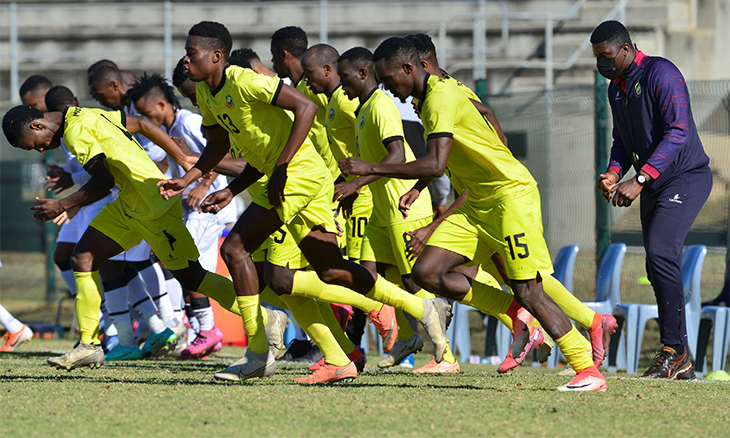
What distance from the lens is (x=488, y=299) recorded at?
6.27 meters

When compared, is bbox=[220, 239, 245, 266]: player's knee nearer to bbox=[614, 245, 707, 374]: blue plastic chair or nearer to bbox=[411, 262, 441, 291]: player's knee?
bbox=[411, 262, 441, 291]: player's knee

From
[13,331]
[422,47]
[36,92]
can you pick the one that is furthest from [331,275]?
[36,92]

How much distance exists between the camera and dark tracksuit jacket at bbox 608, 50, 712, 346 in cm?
649

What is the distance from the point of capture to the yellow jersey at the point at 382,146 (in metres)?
6.20

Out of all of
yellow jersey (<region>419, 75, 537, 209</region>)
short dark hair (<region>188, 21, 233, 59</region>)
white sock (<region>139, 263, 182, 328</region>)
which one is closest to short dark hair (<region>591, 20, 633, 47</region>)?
yellow jersey (<region>419, 75, 537, 209</region>)

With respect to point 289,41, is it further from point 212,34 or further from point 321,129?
point 212,34

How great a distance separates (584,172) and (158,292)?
4.69m

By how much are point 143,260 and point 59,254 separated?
0.79 meters

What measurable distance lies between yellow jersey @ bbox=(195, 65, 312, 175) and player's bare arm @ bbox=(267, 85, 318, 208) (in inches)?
2.8

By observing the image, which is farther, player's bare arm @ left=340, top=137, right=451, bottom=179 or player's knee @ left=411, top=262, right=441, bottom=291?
player's knee @ left=411, top=262, right=441, bottom=291

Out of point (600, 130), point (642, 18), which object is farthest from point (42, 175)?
point (642, 18)

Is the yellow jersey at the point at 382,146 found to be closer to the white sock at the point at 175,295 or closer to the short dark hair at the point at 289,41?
the short dark hair at the point at 289,41

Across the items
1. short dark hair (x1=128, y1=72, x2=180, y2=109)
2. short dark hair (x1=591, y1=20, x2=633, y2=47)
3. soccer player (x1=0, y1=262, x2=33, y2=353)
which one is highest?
short dark hair (x1=591, y1=20, x2=633, y2=47)

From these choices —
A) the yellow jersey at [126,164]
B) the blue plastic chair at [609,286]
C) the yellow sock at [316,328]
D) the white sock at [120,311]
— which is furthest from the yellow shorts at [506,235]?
the white sock at [120,311]
